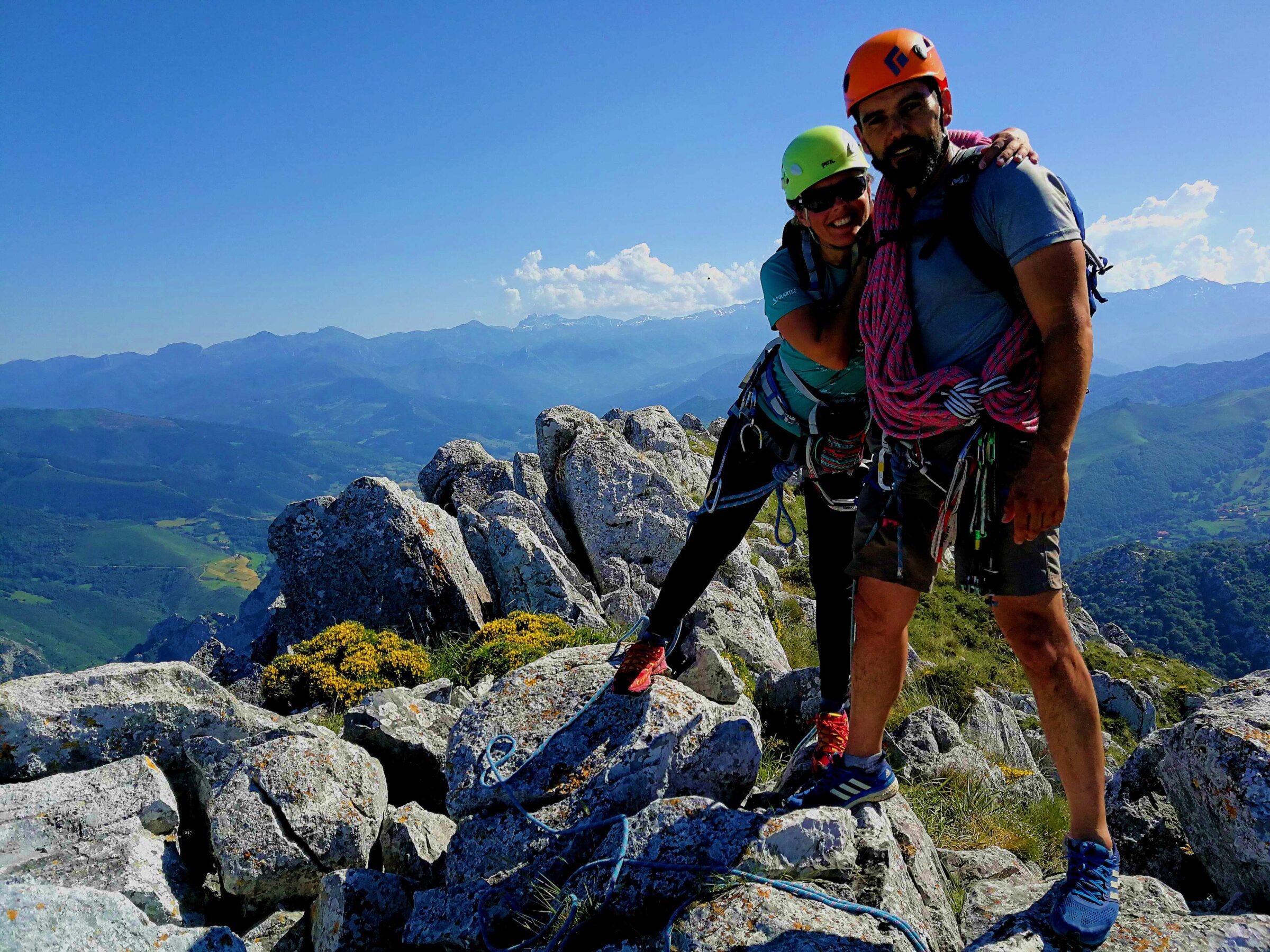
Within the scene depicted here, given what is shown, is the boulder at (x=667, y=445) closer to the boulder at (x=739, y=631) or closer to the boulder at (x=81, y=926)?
the boulder at (x=739, y=631)

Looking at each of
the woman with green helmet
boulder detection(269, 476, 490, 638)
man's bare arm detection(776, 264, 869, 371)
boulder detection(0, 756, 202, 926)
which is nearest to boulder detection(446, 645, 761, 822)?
the woman with green helmet

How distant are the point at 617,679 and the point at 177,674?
4.70m

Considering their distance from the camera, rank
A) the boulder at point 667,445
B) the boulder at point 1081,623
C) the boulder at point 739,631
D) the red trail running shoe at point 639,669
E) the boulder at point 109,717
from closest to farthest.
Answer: the red trail running shoe at point 639,669 → the boulder at point 109,717 → the boulder at point 739,631 → the boulder at point 667,445 → the boulder at point 1081,623

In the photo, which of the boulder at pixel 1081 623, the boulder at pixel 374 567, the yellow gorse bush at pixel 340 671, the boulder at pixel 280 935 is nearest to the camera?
the boulder at pixel 280 935

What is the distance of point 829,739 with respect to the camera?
5023 mm

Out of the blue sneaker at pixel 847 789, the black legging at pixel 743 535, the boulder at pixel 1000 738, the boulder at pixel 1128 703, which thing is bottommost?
the boulder at pixel 1128 703

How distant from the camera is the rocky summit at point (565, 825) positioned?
365 centimetres

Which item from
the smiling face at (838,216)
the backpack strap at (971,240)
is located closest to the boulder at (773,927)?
the backpack strap at (971,240)

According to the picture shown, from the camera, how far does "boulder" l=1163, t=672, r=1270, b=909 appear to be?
3875mm

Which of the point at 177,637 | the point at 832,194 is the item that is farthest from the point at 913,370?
the point at 177,637

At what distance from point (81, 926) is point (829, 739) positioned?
4.56m

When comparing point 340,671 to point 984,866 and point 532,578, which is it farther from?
point 984,866

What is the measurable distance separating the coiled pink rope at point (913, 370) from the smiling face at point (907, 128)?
149 mm

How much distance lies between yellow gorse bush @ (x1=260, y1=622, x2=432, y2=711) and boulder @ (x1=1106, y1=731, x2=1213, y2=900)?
8.33m
